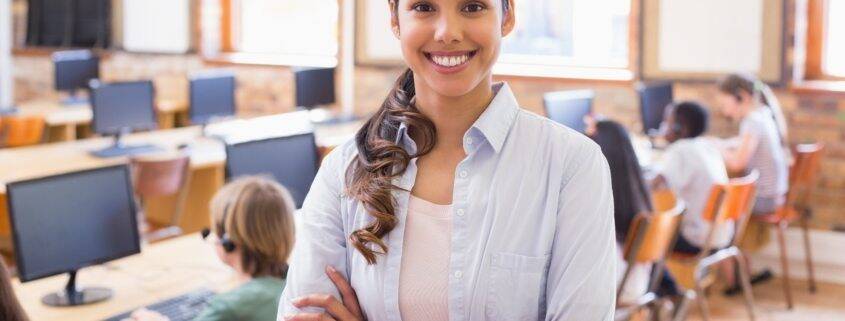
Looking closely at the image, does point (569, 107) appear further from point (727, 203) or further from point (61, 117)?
point (61, 117)

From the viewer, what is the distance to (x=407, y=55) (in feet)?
4.87

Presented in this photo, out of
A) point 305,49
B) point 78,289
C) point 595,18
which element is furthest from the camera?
point 305,49

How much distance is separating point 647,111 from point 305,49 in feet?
9.80

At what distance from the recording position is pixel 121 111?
6.24 m

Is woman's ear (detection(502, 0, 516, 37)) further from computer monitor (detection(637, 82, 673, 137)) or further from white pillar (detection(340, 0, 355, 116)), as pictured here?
white pillar (detection(340, 0, 355, 116))

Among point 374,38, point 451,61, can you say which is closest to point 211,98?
point 374,38

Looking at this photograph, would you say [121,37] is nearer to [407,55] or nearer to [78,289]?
[78,289]

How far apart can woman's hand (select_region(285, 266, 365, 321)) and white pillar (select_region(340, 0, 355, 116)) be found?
255 inches

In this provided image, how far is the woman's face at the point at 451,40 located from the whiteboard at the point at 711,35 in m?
5.31

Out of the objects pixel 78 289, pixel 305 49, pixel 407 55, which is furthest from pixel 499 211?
pixel 305 49

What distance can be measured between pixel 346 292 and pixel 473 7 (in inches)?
15.5

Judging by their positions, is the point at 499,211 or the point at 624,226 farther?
the point at 624,226

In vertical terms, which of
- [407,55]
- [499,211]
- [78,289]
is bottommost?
[78,289]

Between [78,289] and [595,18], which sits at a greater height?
[595,18]
